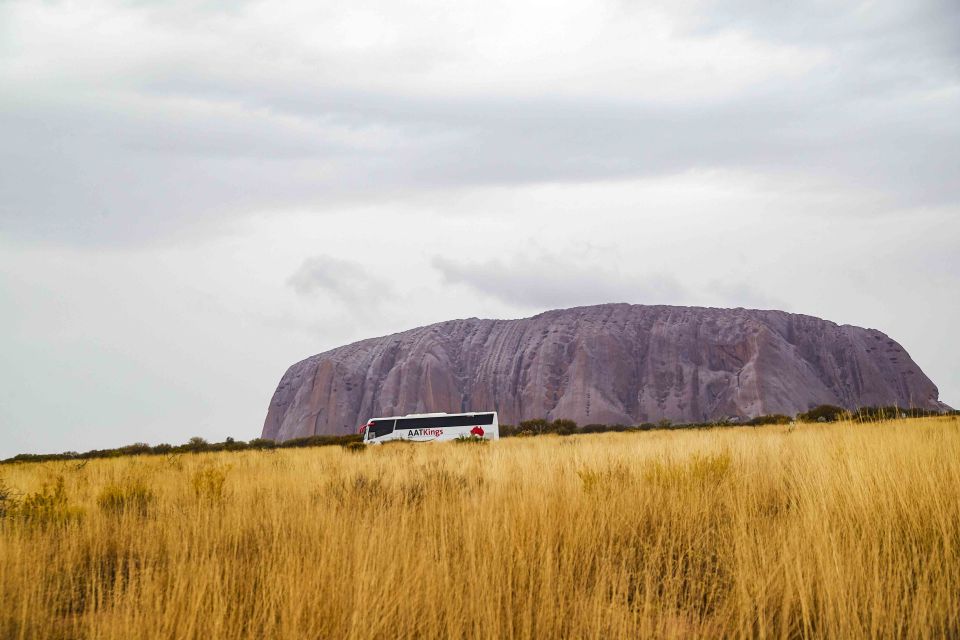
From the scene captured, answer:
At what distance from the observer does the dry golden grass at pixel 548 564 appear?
9.45ft

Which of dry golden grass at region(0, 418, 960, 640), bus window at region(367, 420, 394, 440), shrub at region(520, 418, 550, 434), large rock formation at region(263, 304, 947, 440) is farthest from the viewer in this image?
large rock formation at region(263, 304, 947, 440)

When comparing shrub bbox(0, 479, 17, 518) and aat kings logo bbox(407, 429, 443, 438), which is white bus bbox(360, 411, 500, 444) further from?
shrub bbox(0, 479, 17, 518)

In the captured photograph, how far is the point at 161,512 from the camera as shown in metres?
6.64

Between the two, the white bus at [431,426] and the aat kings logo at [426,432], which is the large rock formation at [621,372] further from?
the aat kings logo at [426,432]

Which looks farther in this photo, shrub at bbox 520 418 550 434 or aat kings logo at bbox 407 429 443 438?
shrub at bbox 520 418 550 434

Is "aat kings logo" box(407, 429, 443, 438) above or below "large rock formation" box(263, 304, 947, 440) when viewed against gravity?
below

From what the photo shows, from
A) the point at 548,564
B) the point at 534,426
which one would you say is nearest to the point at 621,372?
the point at 534,426

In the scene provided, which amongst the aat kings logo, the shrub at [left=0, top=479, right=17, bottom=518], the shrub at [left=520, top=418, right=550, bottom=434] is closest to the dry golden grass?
the shrub at [left=0, top=479, right=17, bottom=518]

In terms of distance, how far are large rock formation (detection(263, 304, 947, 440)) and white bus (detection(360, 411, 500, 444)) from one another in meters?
33.1

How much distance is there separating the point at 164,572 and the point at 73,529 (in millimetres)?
2091

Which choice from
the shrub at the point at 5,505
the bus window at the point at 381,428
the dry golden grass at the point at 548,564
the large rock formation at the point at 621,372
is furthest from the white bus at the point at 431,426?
the dry golden grass at the point at 548,564

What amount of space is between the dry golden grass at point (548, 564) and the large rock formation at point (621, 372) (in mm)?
69865

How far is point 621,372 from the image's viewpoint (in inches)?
3201

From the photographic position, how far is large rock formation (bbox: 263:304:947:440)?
75.2 metres
